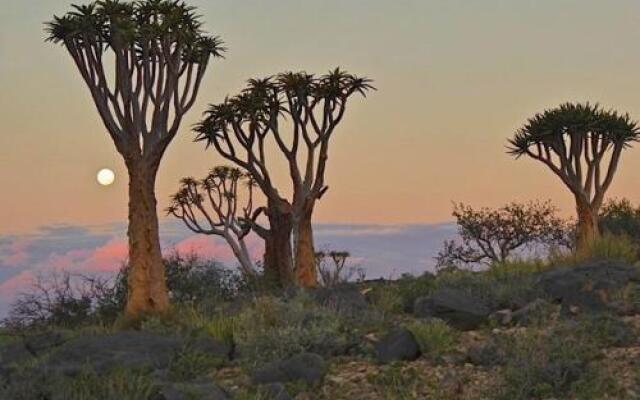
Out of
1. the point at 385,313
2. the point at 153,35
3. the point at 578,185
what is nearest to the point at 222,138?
the point at 153,35

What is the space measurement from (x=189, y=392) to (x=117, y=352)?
2822mm

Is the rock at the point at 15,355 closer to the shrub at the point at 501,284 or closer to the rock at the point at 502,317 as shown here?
the rock at the point at 502,317

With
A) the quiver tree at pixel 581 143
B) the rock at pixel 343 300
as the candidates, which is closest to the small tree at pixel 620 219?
the quiver tree at pixel 581 143

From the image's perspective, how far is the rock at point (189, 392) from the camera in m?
10.0

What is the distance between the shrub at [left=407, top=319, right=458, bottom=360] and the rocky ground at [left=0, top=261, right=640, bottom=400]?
0.8 inches

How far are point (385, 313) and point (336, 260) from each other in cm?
2454

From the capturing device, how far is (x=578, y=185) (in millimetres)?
30062

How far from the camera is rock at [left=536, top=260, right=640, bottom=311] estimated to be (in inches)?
562

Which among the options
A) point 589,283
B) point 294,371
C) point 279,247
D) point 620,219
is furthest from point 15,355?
point 620,219

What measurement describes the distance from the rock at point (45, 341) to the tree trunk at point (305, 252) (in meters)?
11.5

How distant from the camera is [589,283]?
48.2ft

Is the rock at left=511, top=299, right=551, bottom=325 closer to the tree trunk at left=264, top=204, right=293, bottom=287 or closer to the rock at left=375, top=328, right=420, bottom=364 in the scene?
the rock at left=375, top=328, right=420, bottom=364

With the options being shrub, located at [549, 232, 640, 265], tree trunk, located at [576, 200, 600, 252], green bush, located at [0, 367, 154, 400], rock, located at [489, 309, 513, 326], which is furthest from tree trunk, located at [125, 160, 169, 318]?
tree trunk, located at [576, 200, 600, 252]

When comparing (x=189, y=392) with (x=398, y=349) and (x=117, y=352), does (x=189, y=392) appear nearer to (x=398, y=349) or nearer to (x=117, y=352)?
(x=117, y=352)
